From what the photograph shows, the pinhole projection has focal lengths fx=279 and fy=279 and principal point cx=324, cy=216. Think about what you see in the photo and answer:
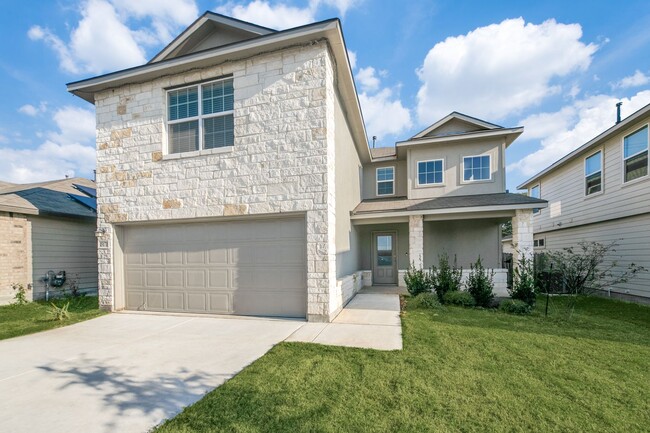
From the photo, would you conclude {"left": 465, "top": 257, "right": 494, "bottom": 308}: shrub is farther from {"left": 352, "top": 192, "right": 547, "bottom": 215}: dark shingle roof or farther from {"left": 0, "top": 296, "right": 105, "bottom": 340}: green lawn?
{"left": 0, "top": 296, "right": 105, "bottom": 340}: green lawn

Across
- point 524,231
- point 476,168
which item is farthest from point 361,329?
point 476,168

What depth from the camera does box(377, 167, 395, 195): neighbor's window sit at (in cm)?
1355

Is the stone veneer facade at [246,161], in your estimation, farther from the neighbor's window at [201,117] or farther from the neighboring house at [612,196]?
the neighboring house at [612,196]

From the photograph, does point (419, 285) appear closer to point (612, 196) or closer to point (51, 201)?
point (612, 196)

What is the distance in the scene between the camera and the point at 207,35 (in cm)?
734

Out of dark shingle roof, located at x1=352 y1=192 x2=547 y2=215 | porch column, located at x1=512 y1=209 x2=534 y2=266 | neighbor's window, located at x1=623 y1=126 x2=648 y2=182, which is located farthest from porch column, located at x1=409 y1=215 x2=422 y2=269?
neighbor's window, located at x1=623 y1=126 x2=648 y2=182

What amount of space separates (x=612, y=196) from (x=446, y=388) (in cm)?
1151

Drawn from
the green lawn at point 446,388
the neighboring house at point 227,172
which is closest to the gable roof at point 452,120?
the neighboring house at point 227,172

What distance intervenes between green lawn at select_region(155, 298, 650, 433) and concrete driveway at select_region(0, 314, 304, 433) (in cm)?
43

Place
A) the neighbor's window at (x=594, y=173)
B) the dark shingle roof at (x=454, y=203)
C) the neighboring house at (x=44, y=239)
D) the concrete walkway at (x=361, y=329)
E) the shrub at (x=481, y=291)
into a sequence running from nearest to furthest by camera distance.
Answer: the concrete walkway at (x=361, y=329), the shrub at (x=481, y=291), the neighboring house at (x=44, y=239), the dark shingle roof at (x=454, y=203), the neighbor's window at (x=594, y=173)

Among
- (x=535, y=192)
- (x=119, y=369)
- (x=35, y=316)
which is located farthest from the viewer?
(x=535, y=192)

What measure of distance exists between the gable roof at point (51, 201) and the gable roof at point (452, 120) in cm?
1315

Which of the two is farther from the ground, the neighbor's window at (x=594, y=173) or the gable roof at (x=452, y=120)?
the gable roof at (x=452, y=120)

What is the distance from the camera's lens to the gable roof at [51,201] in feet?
27.6
